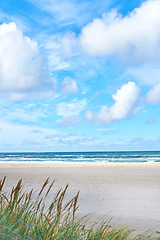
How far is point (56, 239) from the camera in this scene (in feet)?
8.04

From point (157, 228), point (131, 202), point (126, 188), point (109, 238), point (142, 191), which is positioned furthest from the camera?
point (126, 188)

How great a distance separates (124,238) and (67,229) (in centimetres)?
77

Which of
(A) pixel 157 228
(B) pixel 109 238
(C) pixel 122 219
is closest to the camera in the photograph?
(B) pixel 109 238

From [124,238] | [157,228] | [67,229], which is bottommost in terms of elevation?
[157,228]

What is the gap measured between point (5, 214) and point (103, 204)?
5.69 m

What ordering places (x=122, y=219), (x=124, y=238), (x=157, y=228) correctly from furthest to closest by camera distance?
(x=122, y=219) < (x=157, y=228) < (x=124, y=238)

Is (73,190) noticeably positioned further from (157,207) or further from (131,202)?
(157,207)

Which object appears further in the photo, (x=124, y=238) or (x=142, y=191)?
(x=142, y=191)

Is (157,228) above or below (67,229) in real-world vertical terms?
below

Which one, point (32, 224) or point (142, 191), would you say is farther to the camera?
point (142, 191)

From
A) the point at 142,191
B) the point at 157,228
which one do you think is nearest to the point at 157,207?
the point at 157,228

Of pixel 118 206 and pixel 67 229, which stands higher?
pixel 67 229

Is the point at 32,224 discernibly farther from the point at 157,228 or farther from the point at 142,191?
the point at 142,191

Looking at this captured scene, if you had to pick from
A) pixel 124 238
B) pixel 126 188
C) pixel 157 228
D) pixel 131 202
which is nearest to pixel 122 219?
pixel 157 228
